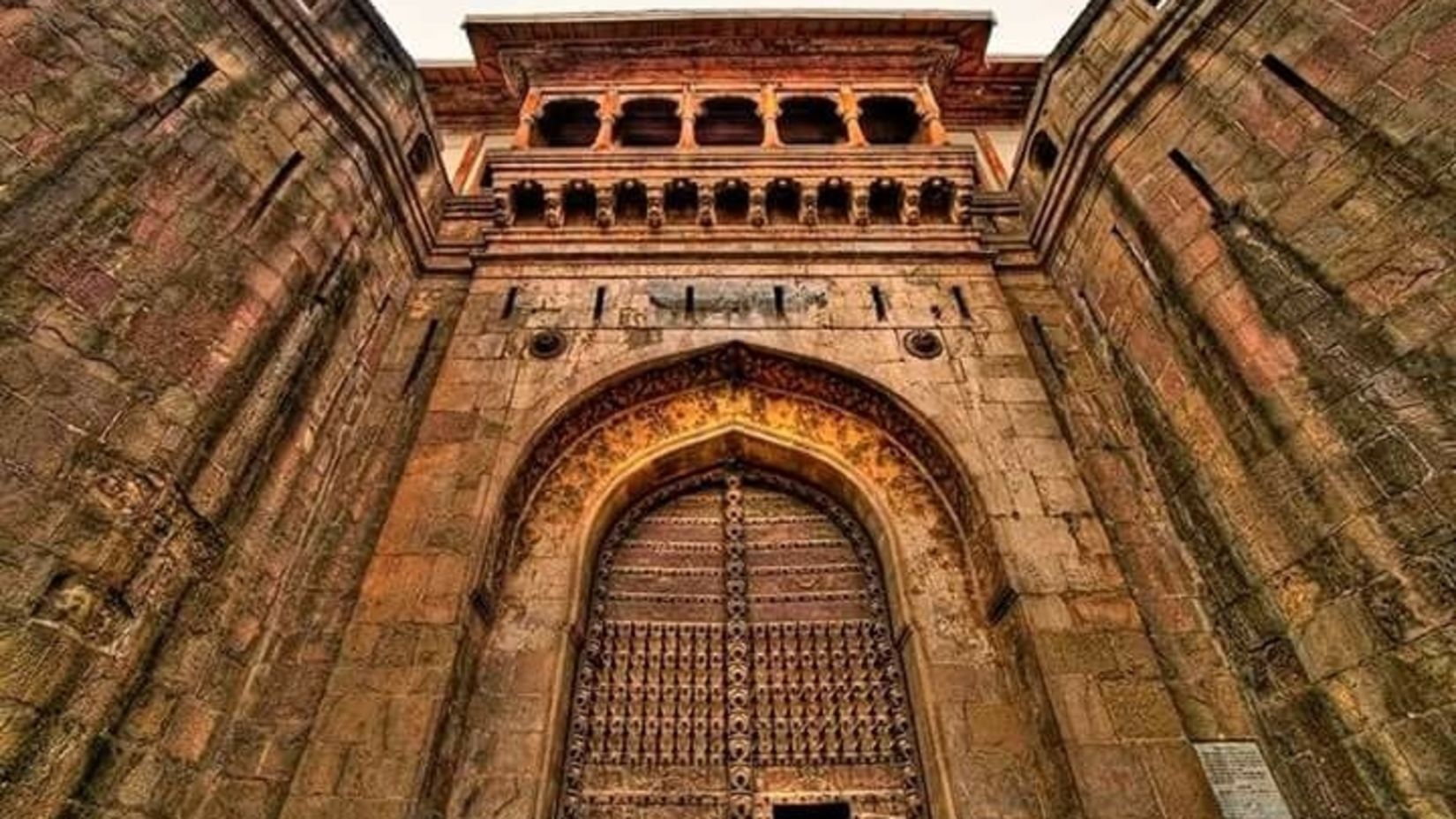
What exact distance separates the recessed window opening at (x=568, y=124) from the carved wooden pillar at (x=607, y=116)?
186 mm

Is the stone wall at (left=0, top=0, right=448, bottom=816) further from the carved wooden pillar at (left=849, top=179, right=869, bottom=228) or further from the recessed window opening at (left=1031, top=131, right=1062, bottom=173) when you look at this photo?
the recessed window opening at (left=1031, top=131, right=1062, bottom=173)

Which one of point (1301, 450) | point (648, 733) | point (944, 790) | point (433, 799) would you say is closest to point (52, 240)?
point (433, 799)

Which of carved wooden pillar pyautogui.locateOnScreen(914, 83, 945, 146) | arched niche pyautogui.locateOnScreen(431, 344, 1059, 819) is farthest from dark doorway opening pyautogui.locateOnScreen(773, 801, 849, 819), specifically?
carved wooden pillar pyautogui.locateOnScreen(914, 83, 945, 146)

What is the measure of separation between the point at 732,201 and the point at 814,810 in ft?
19.4

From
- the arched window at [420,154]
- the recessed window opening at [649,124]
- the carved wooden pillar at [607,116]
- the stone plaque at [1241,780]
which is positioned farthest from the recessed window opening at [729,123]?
the stone plaque at [1241,780]

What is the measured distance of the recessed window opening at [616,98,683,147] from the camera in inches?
365

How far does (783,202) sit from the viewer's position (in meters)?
7.64

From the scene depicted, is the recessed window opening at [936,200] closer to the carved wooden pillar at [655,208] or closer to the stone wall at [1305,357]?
the stone wall at [1305,357]

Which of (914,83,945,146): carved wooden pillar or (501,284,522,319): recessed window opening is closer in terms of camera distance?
(501,284,522,319): recessed window opening

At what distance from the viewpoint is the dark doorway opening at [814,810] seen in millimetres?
4570

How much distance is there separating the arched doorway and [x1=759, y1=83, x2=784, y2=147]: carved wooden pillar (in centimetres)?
426

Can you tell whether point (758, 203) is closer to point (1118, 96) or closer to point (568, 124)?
point (1118, 96)

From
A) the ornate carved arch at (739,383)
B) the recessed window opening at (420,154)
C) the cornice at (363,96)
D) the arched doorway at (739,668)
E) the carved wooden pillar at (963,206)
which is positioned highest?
the recessed window opening at (420,154)

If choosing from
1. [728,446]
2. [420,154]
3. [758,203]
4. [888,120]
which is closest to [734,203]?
[758,203]
